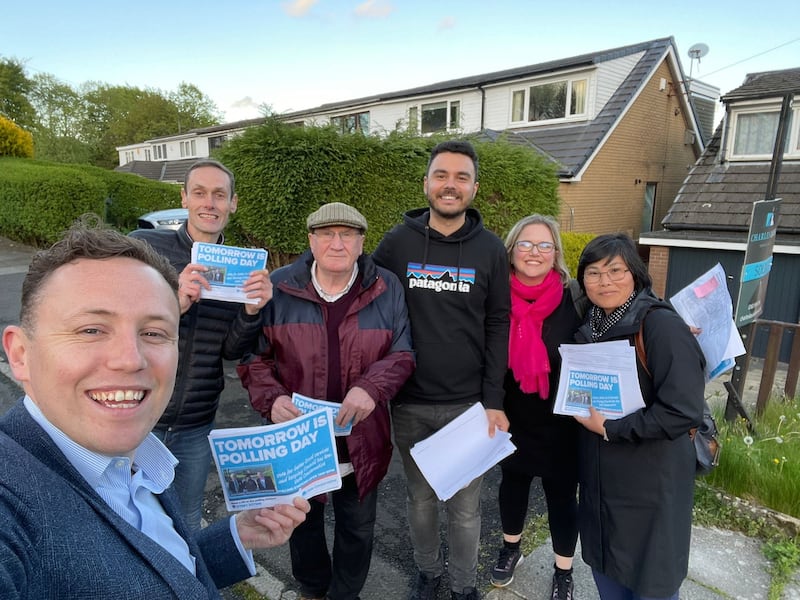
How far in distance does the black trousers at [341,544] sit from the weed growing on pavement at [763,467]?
281cm

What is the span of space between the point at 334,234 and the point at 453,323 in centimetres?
86

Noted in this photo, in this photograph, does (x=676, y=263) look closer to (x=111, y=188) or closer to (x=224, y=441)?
(x=224, y=441)

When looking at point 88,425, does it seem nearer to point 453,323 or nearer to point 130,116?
point 453,323

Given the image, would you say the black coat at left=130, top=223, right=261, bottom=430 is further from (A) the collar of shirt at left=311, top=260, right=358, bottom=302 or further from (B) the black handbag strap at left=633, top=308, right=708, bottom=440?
(B) the black handbag strap at left=633, top=308, right=708, bottom=440

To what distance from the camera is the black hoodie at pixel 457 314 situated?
2691 millimetres

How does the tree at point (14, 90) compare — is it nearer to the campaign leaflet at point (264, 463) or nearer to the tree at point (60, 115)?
the tree at point (60, 115)

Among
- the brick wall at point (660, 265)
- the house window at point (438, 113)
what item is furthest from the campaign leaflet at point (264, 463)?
the house window at point (438, 113)

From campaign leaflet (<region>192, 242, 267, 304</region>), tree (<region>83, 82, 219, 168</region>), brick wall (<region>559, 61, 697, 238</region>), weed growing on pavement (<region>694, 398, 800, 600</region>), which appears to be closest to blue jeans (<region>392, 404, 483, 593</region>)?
campaign leaflet (<region>192, 242, 267, 304</region>)

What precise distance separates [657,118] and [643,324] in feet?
64.2

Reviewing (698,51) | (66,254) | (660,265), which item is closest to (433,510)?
(66,254)

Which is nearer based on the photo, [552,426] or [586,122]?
[552,426]

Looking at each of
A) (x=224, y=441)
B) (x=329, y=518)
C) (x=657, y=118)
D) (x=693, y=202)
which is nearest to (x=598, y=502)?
(x=224, y=441)

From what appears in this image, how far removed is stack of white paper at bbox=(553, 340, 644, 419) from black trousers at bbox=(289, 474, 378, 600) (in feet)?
3.99

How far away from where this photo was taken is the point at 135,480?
1197mm
